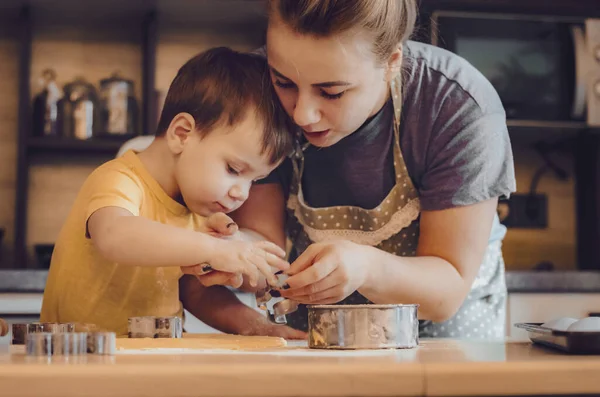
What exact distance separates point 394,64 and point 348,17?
0.17m

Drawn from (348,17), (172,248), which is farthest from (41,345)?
(348,17)

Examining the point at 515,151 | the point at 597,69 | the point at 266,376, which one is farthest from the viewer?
the point at 515,151

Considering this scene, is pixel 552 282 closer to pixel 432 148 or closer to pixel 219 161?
pixel 432 148

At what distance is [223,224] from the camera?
3.95 ft

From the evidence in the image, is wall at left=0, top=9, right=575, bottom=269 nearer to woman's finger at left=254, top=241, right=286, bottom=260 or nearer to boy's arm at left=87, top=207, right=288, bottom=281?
boy's arm at left=87, top=207, right=288, bottom=281

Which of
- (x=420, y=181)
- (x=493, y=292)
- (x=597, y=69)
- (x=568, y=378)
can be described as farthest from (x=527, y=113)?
(x=568, y=378)

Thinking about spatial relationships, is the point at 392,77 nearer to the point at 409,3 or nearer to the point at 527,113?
the point at 409,3

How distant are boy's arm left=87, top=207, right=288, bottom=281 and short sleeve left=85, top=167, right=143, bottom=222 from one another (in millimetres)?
41

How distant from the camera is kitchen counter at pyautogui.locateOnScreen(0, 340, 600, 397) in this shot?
635 mm

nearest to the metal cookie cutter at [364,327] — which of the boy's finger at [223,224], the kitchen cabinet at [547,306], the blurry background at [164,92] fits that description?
the boy's finger at [223,224]

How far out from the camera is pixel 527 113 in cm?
287

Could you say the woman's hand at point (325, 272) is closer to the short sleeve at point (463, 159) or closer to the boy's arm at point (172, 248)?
the boy's arm at point (172, 248)

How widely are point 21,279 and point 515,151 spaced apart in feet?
6.07

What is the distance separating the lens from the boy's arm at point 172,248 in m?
0.99
